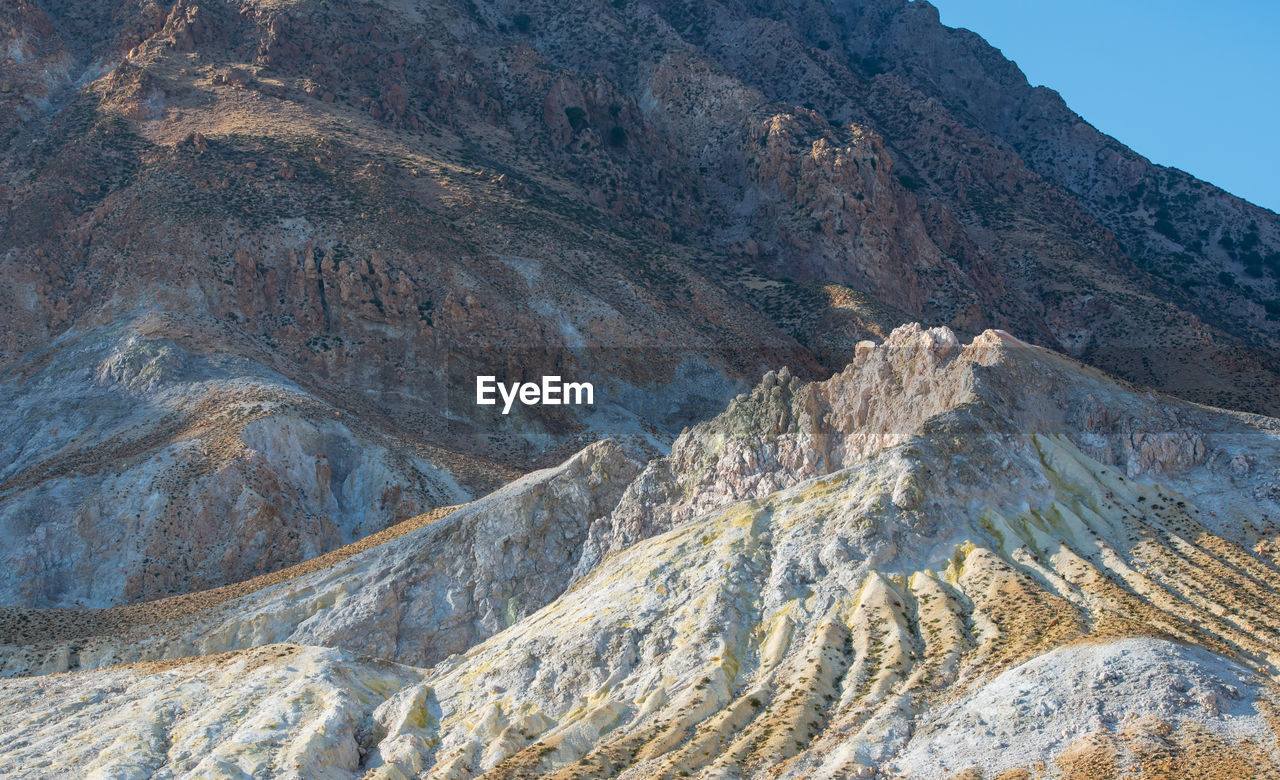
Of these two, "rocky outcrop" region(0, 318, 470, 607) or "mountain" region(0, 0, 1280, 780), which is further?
"rocky outcrop" region(0, 318, 470, 607)

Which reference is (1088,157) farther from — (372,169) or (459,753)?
(459,753)

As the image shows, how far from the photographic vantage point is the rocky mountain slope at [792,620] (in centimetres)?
3950

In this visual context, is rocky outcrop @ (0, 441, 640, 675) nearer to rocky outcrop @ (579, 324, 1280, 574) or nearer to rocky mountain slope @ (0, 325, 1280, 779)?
rocky mountain slope @ (0, 325, 1280, 779)

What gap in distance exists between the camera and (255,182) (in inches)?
3971

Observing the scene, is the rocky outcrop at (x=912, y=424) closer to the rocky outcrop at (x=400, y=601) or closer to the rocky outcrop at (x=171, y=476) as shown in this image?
the rocky outcrop at (x=400, y=601)

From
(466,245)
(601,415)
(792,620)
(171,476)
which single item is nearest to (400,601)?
(171,476)

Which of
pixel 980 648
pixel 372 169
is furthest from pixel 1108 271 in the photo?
pixel 980 648

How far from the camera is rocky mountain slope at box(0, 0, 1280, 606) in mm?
80250

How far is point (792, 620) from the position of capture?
156 feet

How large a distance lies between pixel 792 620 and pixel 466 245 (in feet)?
197

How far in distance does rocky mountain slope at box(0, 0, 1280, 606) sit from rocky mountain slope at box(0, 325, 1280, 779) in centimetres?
1573

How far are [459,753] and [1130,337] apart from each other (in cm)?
8896

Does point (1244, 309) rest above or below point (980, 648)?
above

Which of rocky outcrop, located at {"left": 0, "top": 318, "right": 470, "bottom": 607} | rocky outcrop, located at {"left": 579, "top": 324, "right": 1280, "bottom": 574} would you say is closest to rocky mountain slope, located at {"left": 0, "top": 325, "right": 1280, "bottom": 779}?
rocky outcrop, located at {"left": 579, "top": 324, "right": 1280, "bottom": 574}
